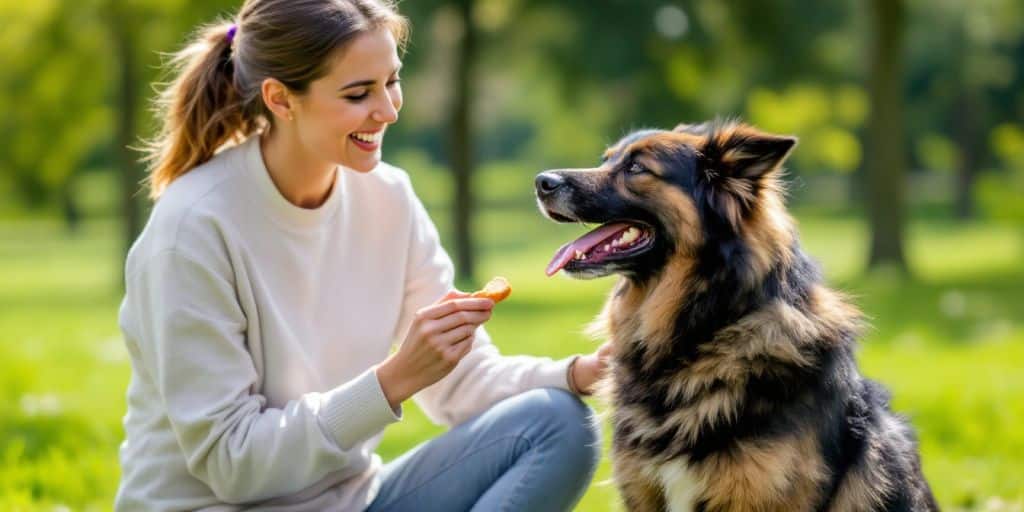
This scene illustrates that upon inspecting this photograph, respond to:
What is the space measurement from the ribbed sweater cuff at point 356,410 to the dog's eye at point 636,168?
0.98 metres

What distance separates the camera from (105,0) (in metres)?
17.4

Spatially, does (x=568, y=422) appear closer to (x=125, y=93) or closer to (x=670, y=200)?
(x=670, y=200)

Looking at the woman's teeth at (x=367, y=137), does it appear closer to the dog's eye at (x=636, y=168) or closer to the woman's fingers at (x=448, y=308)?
the woman's fingers at (x=448, y=308)

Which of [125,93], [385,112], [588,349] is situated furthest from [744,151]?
[125,93]

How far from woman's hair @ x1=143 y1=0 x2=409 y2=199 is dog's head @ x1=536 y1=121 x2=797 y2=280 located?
70cm

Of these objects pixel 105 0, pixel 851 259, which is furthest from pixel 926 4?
pixel 105 0

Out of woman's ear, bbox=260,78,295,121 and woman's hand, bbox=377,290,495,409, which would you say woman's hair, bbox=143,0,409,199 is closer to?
woman's ear, bbox=260,78,295,121

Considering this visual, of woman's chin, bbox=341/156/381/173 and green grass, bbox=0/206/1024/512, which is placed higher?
woman's chin, bbox=341/156/381/173

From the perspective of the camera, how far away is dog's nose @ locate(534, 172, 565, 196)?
3.38 m

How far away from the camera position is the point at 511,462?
11.1 feet

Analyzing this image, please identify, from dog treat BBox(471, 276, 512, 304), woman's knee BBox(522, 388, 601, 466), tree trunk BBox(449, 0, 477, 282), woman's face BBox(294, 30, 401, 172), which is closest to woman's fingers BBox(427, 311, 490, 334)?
dog treat BBox(471, 276, 512, 304)

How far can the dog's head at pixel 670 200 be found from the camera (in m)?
3.23

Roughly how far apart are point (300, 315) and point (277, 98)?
2.00 ft

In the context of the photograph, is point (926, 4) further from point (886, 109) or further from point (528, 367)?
point (528, 367)
